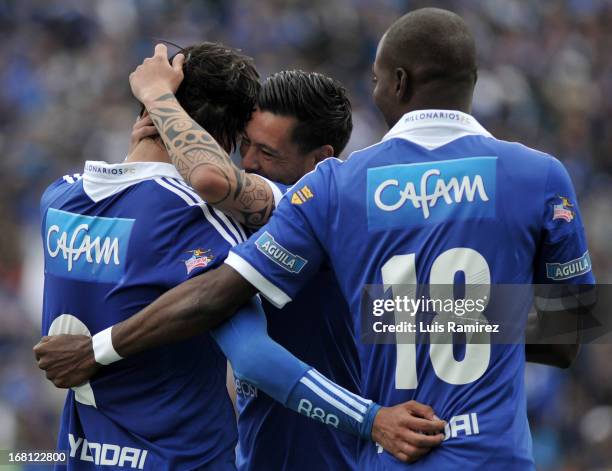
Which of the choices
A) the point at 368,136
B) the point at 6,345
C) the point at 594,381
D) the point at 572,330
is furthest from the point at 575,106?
the point at 572,330

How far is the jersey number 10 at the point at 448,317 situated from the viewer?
352cm

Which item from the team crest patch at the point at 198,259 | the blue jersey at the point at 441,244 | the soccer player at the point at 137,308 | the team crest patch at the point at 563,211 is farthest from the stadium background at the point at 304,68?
the team crest patch at the point at 563,211

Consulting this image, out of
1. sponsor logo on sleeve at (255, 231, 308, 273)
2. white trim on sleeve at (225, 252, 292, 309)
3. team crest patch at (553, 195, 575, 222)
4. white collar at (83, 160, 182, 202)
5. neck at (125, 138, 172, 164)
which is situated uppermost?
neck at (125, 138, 172, 164)

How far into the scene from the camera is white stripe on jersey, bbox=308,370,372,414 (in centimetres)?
361

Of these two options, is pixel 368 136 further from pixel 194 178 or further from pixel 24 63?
pixel 194 178

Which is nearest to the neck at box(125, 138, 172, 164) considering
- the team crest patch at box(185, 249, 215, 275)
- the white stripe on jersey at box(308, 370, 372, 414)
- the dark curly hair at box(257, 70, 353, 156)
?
the team crest patch at box(185, 249, 215, 275)

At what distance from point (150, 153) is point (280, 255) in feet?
2.23

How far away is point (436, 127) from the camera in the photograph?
3682 millimetres

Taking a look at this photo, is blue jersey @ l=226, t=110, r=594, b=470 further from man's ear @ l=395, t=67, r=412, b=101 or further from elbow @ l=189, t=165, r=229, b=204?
elbow @ l=189, t=165, r=229, b=204

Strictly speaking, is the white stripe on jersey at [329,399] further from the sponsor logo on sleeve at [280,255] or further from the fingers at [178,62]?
the fingers at [178,62]

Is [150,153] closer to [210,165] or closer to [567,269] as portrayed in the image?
[210,165]

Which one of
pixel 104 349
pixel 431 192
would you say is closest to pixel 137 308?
pixel 104 349

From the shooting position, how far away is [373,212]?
11.9 ft

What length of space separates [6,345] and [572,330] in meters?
A: 6.40
